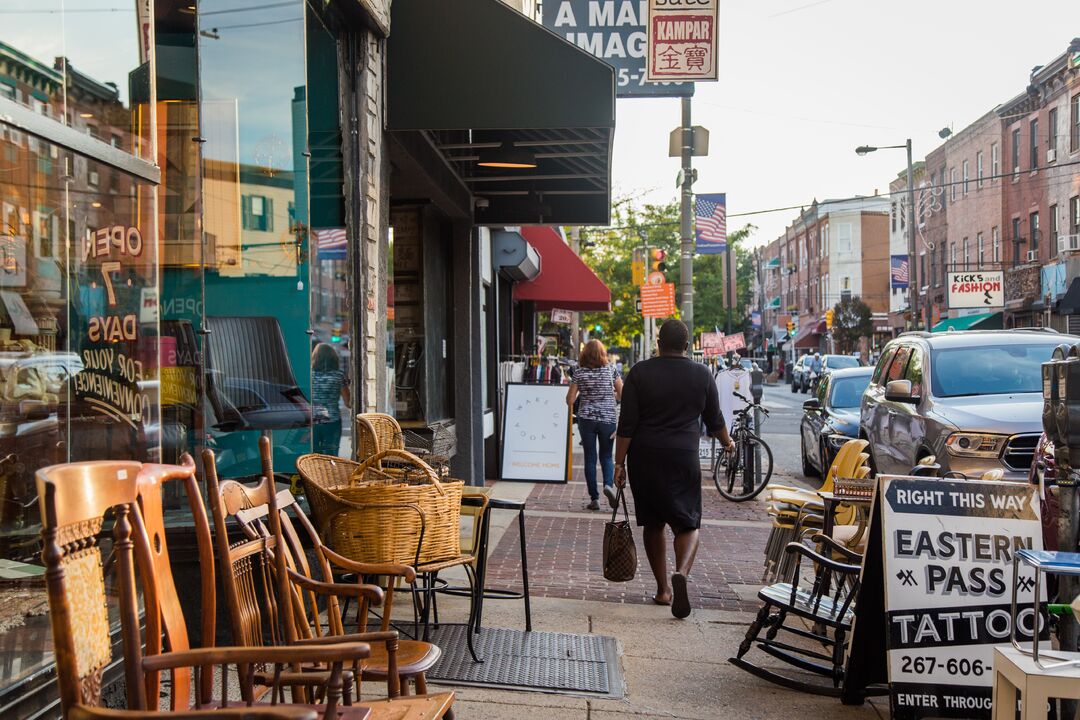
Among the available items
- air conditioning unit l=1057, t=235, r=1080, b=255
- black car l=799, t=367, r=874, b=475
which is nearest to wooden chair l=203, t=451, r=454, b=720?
black car l=799, t=367, r=874, b=475

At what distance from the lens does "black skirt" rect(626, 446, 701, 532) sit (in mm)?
6594

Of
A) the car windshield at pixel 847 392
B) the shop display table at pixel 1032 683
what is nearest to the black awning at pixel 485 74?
the shop display table at pixel 1032 683

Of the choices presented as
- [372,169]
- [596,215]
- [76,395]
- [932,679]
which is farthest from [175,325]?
[596,215]

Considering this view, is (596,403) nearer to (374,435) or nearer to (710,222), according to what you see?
(374,435)

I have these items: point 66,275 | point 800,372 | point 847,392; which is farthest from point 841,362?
point 66,275

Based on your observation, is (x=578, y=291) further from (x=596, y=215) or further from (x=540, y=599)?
(x=540, y=599)

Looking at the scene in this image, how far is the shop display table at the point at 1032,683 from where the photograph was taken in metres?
3.29

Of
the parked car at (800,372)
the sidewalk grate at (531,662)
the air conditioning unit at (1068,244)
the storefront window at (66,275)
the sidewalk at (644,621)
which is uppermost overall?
the air conditioning unit at (1068,244)

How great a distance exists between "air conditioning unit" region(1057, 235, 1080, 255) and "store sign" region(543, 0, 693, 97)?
1004 inches

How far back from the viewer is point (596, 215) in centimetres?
1130

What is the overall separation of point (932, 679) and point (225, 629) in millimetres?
3233

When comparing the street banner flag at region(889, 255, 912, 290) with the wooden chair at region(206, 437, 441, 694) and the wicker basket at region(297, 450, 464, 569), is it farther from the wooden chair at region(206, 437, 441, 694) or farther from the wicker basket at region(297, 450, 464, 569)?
the wooden chair at region(206, 437, 441, 694)

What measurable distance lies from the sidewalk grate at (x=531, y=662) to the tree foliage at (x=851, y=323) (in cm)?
5627

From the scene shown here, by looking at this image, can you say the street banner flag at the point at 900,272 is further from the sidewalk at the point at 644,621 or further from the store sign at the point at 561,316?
the sidewalk at the point at 644,621
